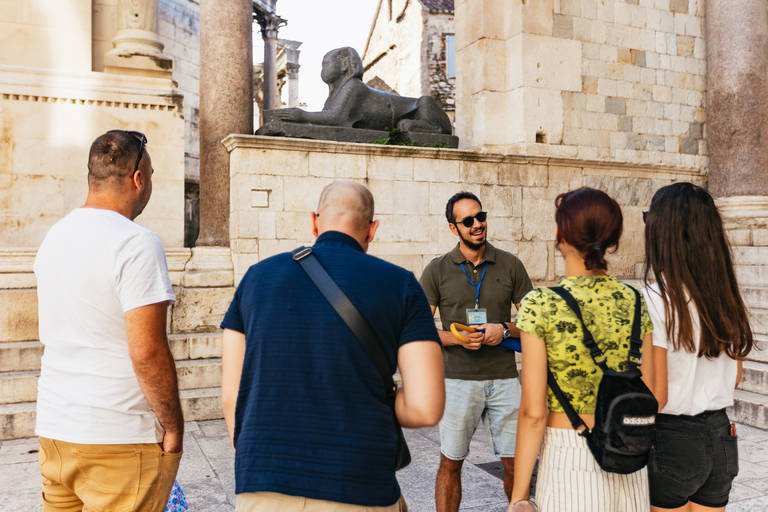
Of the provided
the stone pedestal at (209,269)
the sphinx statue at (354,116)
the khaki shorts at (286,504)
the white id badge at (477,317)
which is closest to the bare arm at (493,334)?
the white id badge at (477,317)

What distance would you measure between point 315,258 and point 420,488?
2615 millimetres

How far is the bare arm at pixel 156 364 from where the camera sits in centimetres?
186

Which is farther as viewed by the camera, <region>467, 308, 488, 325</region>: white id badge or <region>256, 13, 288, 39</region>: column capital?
<region>256, 13, 288, 39</region>: column capital

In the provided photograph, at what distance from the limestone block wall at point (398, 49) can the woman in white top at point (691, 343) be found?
77.0 ft

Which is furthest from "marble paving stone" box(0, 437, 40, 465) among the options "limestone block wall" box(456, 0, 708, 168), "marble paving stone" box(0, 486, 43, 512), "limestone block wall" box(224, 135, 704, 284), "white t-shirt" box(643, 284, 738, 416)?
"limestone block wall" box(456, 0, 708, 168)

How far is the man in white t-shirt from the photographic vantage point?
73.3 inches

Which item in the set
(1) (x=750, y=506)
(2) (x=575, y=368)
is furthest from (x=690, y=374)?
(1) (x=750, y=506)

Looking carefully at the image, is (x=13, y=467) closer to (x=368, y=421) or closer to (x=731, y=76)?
(x=368, y=421)

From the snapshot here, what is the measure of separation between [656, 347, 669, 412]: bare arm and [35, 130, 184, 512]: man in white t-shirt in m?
1.54

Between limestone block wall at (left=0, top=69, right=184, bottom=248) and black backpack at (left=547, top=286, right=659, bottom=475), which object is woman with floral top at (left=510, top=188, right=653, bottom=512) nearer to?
black backpack at (left=547, top=286, right=659, bottom=475)

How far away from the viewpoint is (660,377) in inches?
78.7

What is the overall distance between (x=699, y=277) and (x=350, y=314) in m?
1.23

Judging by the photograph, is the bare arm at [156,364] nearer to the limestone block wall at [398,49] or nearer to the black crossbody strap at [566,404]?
the black crossbody strap at [566,404]

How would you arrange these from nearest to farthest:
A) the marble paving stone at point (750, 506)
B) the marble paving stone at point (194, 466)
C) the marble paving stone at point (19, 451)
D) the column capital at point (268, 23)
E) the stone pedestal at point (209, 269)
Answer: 1. the marble paving stone at point (750, 506)
2. the marble paving stone at point (194, 466)
3. the marble paving stone at point (19, 451)
4. the stone pedestal at point (209, 269)
5. the column capital at point (268, 23)
